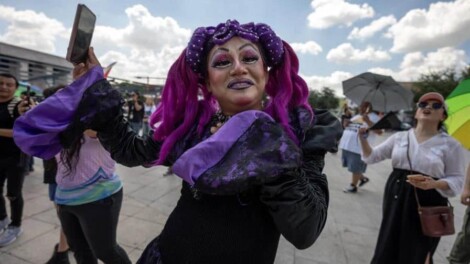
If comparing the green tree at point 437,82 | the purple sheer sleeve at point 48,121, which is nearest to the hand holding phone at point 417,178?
the purple sheer sleeve at point 48,121

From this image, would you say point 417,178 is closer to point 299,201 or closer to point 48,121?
point 299,201

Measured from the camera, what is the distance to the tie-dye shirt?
190cm

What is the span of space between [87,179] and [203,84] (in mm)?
1168

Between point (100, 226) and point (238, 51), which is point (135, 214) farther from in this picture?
point (238, 51)

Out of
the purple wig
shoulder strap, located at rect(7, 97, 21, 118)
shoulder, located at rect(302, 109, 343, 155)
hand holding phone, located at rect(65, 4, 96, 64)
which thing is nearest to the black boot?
shoulder strap, located at rect(7, 97, 21, 118)

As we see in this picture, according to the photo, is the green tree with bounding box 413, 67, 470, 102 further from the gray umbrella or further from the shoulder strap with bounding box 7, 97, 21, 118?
the shoulder strap with bounding box 7, 97, 21, 118

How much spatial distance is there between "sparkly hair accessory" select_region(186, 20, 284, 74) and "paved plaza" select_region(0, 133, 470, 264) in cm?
233

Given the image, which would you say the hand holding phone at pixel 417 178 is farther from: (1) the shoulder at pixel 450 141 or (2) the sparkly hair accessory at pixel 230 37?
(2) the sparkly hair accessory at pixel 230 37

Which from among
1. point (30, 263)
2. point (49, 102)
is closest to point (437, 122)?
point (49, 102)

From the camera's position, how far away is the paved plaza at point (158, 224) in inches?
114

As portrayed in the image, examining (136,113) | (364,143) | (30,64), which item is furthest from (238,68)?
(30,64)

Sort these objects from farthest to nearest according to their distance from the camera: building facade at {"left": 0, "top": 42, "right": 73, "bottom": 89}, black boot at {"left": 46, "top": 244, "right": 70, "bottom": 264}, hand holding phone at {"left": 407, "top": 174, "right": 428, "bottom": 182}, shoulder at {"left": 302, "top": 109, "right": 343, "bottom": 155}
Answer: building facade at {"left": 0, "top": 42, "right": 73, "bottom": 89} → black boot at {"left": 46, "top": 244, "right": 70, "bottom": 264} → hand holding phone at {"left": 407, "top": 174, "right": 428, "bottom": 182} → shoulder at {"left": 302, "top": 109, "right": 343, "bottom": 155}

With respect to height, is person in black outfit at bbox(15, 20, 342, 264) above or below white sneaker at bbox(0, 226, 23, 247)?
above

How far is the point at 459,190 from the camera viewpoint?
7.18ft
